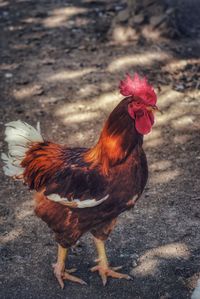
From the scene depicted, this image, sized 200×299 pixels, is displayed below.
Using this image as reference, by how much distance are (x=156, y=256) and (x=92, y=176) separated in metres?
1.19

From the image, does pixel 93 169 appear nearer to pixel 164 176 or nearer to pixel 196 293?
pixel 196 293

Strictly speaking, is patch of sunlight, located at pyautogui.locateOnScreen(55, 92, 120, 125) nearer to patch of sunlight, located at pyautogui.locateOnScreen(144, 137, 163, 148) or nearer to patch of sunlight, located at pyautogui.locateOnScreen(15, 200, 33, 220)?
patch of sunlight, located at pyautogui.locateOnScreen(144, 137, 163, 148)

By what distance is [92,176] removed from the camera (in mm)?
4301

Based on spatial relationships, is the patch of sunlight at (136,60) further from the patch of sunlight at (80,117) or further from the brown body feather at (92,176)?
the brown body feather at (92,176)

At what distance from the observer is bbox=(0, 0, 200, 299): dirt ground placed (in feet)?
16.0

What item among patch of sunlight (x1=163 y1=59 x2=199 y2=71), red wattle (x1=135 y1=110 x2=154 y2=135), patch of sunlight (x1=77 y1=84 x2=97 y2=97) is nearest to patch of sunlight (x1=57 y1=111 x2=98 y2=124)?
patch of sunlight (x1=77 y1=84 x2=97 y2=97)

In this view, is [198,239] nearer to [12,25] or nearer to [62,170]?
[62,170]

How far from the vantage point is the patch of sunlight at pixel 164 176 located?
237 inches

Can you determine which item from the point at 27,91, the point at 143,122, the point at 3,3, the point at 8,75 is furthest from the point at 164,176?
the point at 3,3

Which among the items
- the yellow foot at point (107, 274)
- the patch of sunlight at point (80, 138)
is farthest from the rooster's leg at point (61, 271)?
the patch of sunlight at point (80, 138)

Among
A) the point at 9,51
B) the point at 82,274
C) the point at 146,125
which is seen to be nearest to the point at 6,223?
the point at 82,274

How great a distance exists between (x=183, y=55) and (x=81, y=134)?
232 cm

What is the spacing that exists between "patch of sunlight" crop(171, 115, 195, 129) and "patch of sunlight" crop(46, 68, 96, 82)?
154 centimetres

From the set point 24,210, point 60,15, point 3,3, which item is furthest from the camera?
point 3,3
